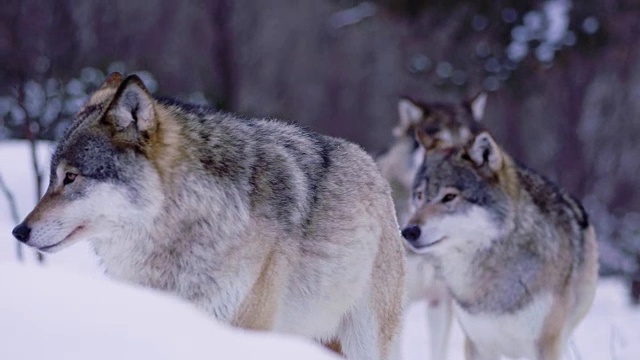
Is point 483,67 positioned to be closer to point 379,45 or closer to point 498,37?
point 498,37

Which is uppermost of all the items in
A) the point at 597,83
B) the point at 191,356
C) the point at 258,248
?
the point at 191,356

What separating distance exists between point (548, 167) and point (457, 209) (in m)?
11.3

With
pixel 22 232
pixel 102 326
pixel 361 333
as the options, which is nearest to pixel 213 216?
pixel 22 232

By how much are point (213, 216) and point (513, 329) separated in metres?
2.49

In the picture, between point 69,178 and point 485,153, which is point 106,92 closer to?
point 69,178

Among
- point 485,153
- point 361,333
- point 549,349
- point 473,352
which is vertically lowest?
point 473,352

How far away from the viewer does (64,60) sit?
1002 cm

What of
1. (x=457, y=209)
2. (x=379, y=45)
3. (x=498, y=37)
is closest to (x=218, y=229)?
(x=457, y=209)

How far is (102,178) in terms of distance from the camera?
13.1 ft

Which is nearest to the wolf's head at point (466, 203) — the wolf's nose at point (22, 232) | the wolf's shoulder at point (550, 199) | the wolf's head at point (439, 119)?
the wolf's shoulder at point (550, 199)

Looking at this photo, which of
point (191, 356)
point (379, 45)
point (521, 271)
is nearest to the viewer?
point (191, 356)

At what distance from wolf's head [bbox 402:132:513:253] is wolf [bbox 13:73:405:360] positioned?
1.61 meters

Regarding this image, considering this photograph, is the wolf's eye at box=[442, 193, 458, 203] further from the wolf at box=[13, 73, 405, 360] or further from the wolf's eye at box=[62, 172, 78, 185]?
the wolf's eye at box=[62, 172, 78, 185]

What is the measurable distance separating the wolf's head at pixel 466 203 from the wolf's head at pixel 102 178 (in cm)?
245
